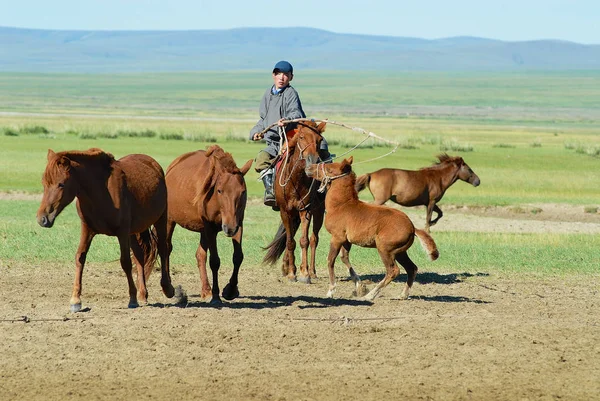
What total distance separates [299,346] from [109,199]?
2.50 metres

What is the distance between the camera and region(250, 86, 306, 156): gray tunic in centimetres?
1383

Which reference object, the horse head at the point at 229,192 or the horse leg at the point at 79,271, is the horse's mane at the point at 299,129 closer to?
the horse head at the point at 229,192

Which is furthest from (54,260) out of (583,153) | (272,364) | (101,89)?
(101,89)

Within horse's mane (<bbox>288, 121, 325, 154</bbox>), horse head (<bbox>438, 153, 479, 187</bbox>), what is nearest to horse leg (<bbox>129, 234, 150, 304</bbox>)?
horse's mane (<bbox>288, 121, 325, 154</bbox>)

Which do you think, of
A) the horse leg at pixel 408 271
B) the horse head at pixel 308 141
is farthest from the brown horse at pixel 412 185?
the horse leg at pixel 408 271

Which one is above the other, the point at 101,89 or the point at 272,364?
the point at 272,364

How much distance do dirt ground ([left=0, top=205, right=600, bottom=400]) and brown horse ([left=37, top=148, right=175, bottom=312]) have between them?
22.3 inches

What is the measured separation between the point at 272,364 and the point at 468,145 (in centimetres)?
3962

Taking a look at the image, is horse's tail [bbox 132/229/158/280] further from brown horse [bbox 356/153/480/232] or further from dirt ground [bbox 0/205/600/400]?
brown horse [bbox 356/153/480/232]

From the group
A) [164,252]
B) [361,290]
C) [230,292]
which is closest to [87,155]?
[164,252]

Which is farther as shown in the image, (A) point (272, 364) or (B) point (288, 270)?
(B) point (288, 270)

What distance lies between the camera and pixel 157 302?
1156 cm

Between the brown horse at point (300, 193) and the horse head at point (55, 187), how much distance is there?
3.92 meters

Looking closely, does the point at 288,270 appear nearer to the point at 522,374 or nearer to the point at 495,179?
the point at 522,374
